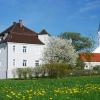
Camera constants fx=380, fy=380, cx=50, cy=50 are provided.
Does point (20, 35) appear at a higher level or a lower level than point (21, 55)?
higher

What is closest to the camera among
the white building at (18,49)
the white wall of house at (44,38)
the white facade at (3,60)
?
the white building at (18,49)

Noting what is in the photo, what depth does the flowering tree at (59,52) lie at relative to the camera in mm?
75812

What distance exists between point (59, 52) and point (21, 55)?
28.7 feet

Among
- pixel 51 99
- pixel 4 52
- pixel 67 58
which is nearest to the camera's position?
pixel 51 99

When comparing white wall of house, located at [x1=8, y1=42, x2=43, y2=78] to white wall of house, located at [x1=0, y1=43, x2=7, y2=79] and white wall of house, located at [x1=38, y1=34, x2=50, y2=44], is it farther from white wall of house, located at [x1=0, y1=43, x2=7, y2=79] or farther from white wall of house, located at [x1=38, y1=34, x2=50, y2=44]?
white wall of house, located at [x1=38, y1=34, x2=50, y2=44]

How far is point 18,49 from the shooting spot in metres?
70.6

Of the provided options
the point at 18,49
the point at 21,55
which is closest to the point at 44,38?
the point at 21,55

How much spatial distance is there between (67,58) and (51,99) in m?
65.1

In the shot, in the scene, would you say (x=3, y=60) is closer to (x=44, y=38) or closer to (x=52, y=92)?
(x=44, y=38)

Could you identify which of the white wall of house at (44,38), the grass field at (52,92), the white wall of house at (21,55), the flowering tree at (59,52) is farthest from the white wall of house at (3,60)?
the grass field at (52,92)

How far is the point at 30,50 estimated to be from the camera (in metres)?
72.4

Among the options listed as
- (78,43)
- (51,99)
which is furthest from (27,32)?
(51,99)

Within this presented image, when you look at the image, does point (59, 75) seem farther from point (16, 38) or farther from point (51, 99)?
point (51, 99)

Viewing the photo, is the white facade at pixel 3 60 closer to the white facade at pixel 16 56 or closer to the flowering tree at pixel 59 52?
the white facade at pixel 16 56
